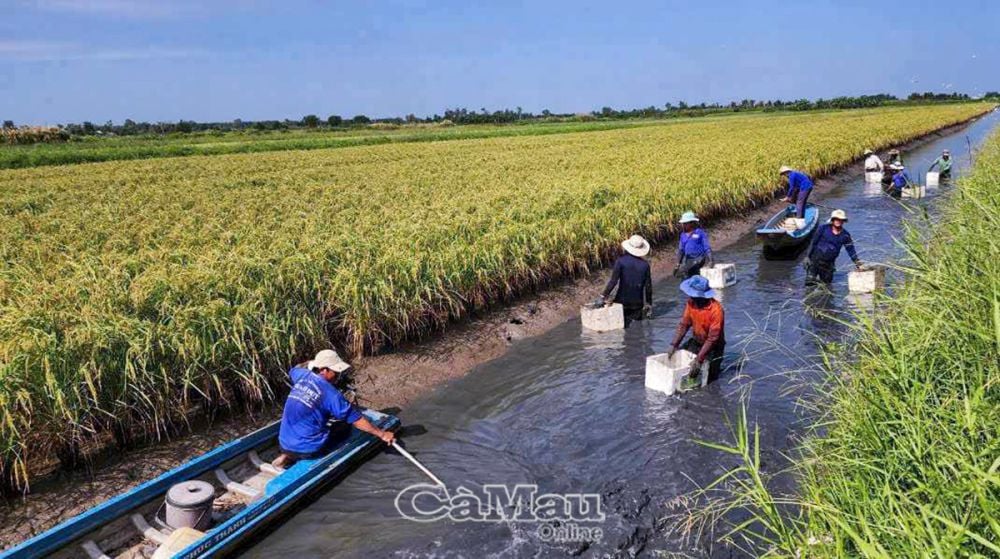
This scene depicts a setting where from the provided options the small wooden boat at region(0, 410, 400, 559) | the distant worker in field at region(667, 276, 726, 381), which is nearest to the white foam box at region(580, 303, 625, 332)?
the distant worker in field at region(667, 276, 726, 381)

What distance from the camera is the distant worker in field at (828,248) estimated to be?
10.9m

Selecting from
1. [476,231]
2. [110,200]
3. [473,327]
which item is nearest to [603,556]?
[473,327]

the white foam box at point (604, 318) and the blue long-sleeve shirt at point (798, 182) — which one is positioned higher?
the blue long-sleeve shirt at point (798, 182)

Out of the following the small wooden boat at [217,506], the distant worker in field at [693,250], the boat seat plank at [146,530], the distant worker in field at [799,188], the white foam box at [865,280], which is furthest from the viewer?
the distant worker in field at [799,188]

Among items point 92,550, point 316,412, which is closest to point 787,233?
point 316,412

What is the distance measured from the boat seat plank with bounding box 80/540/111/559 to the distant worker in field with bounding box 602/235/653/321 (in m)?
7.32

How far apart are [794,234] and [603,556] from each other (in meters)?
11.1

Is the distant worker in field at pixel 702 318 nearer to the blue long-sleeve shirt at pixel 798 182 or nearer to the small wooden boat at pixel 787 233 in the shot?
the small wooden boat at pixel 787 233

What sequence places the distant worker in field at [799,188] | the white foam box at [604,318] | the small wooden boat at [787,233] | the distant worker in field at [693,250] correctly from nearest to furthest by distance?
the white foam box at [604,318], the distant worker in field at [693,250], the small wooden boat at [787,233], the distant worker in field at [799,188]

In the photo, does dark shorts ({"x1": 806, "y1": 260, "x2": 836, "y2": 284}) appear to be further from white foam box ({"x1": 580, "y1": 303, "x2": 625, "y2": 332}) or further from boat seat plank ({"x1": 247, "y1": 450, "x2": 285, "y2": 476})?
boat seat plank ({"x1": 247, "y1": 450, "x2": 285, "y2": 476})

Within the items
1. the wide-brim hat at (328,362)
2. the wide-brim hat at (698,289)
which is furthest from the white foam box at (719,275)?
the wide-brim hat at (328,362)

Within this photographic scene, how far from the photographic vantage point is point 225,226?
13.6m

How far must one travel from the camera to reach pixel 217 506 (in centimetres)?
619

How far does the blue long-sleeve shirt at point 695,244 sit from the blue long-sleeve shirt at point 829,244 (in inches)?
71.3
